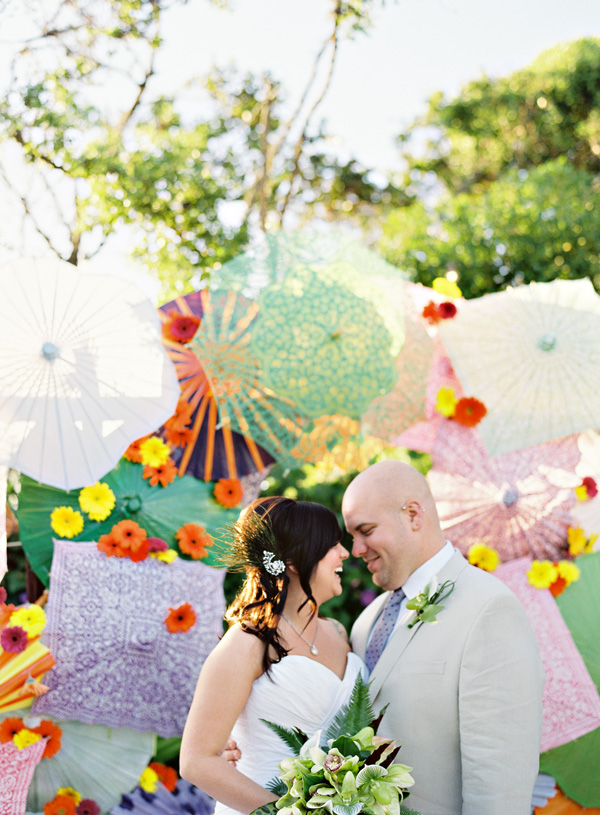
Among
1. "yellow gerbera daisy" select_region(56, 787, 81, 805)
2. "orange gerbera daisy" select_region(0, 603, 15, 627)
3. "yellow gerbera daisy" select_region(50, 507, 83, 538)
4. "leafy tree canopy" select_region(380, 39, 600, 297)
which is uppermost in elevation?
"leafy tree canopy" select_region(380, 39, 600, 297)

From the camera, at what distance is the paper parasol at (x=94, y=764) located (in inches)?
128

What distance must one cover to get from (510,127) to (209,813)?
11720 mm

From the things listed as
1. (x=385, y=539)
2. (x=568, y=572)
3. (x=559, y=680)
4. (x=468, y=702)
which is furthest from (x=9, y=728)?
(x=568, y=572)

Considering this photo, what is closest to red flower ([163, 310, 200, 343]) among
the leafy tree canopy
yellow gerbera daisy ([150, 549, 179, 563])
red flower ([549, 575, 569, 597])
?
yellow gerbera daisy ([150, 549, 179, 563])

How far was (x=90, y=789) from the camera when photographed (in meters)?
3.32

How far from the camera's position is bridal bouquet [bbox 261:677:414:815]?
202 centimetres

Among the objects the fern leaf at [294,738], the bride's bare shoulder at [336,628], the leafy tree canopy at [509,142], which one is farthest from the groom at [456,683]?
the leafy tree canopy at [509,142]

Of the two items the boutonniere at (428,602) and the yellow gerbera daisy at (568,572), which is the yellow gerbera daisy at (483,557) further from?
the boutonniere at (428,602)

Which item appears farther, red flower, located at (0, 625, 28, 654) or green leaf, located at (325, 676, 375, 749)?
red flower, located at (0, 625, 28, 654)

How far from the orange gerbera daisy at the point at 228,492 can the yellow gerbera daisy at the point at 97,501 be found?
55cm

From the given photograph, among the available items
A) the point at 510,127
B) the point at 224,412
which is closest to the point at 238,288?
the point at 224,412

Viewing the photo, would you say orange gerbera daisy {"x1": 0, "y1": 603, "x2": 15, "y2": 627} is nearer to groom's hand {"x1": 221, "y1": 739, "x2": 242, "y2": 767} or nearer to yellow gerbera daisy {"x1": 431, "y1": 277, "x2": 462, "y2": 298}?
groom's hand {"x1": 221, "y1": 739, "x2": 242, "y2": 767}

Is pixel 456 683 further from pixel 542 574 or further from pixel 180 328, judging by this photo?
pixel 180 328

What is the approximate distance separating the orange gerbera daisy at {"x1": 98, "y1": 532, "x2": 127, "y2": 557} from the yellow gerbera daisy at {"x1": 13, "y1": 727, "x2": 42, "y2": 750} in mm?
778
